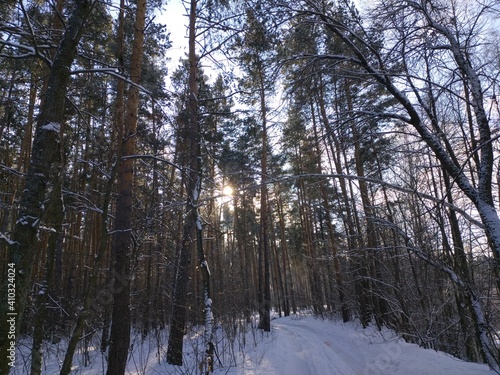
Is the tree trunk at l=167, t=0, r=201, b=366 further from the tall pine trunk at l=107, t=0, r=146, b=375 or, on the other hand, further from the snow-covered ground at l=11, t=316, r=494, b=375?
the tall pine trunk at l=107, t=0, r=146, b=375

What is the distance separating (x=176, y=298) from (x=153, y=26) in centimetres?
735

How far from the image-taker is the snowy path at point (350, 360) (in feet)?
14.4

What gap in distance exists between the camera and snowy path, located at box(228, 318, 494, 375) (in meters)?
4.40

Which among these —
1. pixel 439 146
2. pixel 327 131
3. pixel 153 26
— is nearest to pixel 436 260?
pixel 439 146

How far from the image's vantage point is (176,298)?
21.6ft

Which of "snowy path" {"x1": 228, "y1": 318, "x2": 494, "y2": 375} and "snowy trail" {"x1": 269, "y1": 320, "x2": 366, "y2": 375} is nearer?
"snowy path" {"x1": 228, "y1": 318, "x2": 494, "y2": 375}

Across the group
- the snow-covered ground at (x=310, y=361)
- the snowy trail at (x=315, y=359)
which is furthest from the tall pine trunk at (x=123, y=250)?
the snowy trail at (x=315, y=359)

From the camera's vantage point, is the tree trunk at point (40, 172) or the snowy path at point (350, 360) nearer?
the tree trunk at point (40, 172)

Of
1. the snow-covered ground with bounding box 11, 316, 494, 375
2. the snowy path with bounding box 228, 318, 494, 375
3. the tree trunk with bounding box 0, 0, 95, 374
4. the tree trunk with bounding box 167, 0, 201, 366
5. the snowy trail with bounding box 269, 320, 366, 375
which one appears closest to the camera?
the tree trunk with bounding box 0, 0, 95, 374

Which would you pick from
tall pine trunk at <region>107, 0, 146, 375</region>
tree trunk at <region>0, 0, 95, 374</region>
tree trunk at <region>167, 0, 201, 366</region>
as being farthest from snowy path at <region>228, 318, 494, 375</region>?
tree trunk at <region>0, 0, 95, 374</region>

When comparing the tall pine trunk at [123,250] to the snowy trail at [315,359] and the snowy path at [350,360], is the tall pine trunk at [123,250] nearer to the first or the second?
the snowy path at [350,360]

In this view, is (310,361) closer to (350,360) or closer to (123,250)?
(350,360)

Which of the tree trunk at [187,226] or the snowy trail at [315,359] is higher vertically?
the tree trunk at [187,226]

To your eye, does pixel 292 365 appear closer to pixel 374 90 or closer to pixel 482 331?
pixel 482 331
